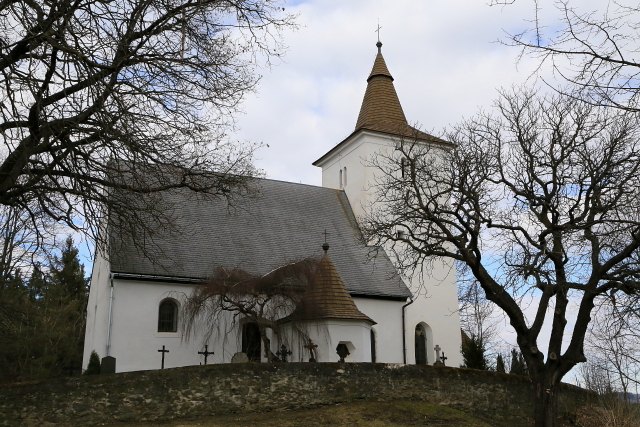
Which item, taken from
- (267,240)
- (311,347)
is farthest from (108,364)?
(267,240)

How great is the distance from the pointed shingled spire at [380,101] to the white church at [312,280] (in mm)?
55

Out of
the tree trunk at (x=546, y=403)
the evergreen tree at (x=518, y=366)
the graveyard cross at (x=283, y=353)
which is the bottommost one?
the tree trunk at (x=546, y=403)

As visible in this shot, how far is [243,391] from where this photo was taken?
43.5ft

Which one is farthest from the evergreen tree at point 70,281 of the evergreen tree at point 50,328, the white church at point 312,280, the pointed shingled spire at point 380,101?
the pointed shingled spire at point 380,101

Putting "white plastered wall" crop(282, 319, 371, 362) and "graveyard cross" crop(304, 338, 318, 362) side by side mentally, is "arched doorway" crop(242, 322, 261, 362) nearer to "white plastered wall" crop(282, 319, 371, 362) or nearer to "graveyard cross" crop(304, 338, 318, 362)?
"white plastered wall" crop(282, 319, 371, 362)

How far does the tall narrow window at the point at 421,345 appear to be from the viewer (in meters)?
24.0

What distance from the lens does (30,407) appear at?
37.6ft

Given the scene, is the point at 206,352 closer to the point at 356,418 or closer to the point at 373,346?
the point at 373,346

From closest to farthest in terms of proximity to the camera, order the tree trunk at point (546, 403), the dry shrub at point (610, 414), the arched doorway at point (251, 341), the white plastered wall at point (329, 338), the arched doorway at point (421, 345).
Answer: the tree trunk at point (546, 403) < the dry shrub at point (610, 414) < the white plastered wall at point (329, 338) < the arched doorway at point (251, 341) < the arched doorway at point (421, 345)

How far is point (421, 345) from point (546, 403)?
10.8 meters

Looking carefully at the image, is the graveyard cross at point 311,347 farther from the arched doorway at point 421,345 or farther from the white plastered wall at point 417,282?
the arched doorway at point 421,345

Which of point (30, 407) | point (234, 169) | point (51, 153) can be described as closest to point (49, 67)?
point (51, 153)

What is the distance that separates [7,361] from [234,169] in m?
24.3

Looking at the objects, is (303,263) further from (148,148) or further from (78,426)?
(148,148)
